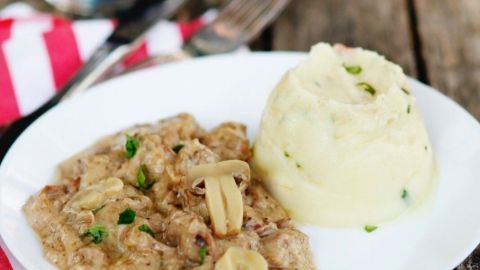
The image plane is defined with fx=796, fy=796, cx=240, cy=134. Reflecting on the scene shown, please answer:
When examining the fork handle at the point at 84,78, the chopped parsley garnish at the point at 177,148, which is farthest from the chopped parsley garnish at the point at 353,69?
the fork handle at the point at 84,78

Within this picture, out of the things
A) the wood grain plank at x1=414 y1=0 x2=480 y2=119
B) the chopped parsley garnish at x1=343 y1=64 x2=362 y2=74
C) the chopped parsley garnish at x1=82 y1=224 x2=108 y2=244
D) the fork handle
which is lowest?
the wood grain plank at x1=414 y1=0 x2=480 y2=119

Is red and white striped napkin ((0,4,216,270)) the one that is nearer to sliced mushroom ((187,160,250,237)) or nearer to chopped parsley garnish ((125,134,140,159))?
chopped parsley garnish ((125,134,140,159))

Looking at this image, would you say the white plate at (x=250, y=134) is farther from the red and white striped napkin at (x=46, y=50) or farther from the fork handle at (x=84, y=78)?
the red and white striped napkin at (x=46, y=50)

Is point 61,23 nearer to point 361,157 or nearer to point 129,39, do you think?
point 129,39

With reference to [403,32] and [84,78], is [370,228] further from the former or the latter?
[403,32]

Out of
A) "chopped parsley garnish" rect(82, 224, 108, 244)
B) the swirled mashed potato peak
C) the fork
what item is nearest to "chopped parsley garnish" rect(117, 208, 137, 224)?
"chopped parsley garnish" rect(82, 224, 108, 244)

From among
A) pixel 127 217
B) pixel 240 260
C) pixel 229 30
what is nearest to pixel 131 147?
pixel 127 217

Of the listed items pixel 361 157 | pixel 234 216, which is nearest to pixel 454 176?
pixel 361 157
